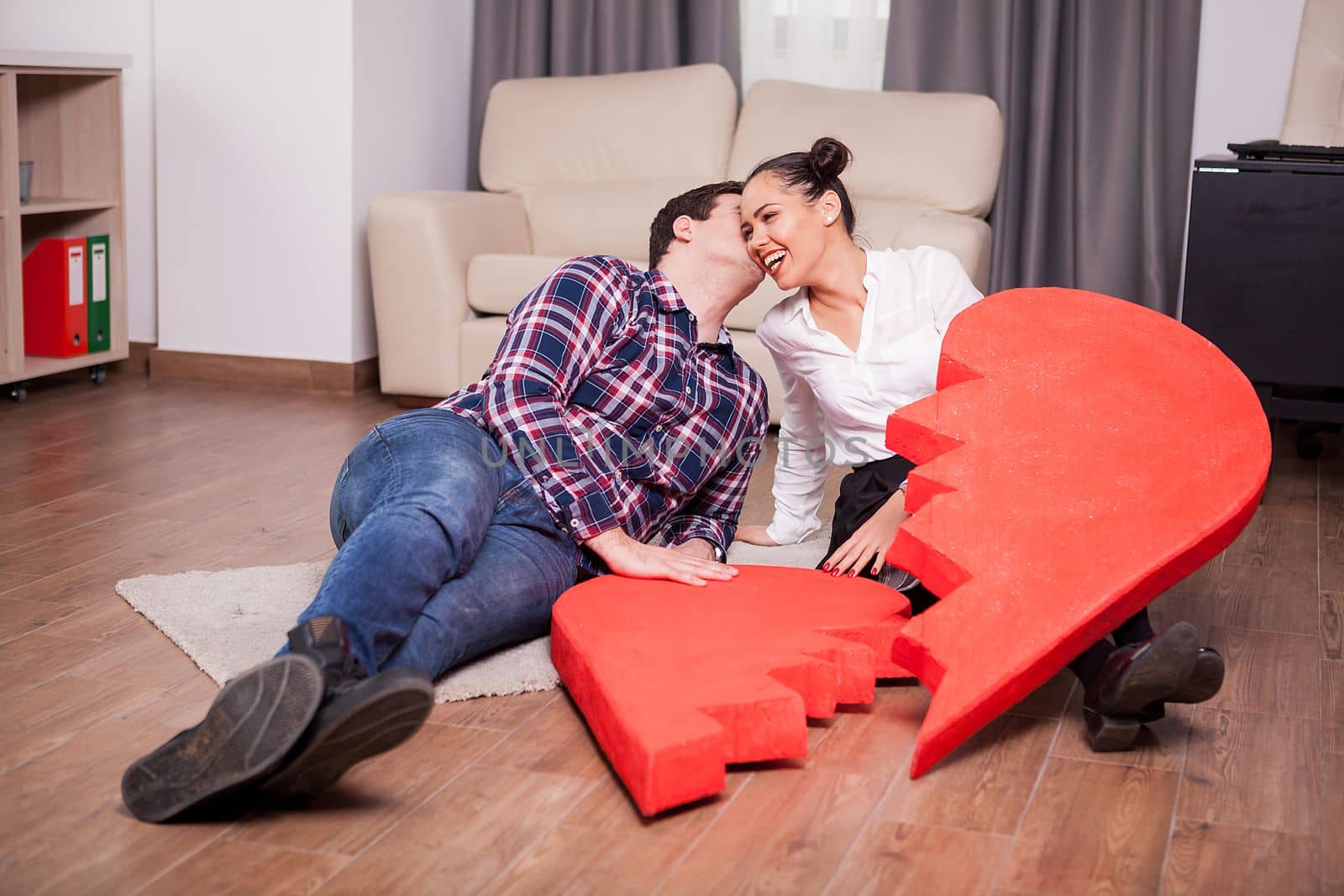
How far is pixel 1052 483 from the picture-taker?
5.10 ft

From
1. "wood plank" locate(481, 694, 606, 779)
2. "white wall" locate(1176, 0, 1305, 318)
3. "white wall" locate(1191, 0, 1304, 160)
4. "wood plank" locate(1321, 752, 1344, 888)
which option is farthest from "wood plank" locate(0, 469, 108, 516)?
"white wall" locate(1191, 0, 1304, 160)

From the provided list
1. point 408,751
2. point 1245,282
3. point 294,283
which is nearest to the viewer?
point 408,751

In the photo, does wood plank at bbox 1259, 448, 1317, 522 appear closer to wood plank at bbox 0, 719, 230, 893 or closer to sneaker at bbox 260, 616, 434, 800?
sneaker at bbox 260, 616, 434, 800

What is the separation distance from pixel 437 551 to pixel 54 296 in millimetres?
2643

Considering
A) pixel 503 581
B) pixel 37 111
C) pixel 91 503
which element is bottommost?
pixel 91 503

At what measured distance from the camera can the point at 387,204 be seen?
11.7ft

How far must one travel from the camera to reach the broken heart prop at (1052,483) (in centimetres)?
143

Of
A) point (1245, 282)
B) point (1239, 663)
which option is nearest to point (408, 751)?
point (1239, 663)

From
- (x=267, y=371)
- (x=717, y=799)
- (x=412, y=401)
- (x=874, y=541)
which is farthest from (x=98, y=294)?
(x=717, y=799)

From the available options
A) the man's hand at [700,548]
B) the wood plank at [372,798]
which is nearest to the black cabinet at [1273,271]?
the man's hand at [700,548]

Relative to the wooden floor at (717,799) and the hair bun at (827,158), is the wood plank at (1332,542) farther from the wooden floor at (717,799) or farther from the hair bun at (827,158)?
the hair bun at (827,158)

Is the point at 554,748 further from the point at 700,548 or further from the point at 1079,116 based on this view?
the point at 1079,116

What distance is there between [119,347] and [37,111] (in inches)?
27.5

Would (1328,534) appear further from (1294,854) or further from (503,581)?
(503,581)
